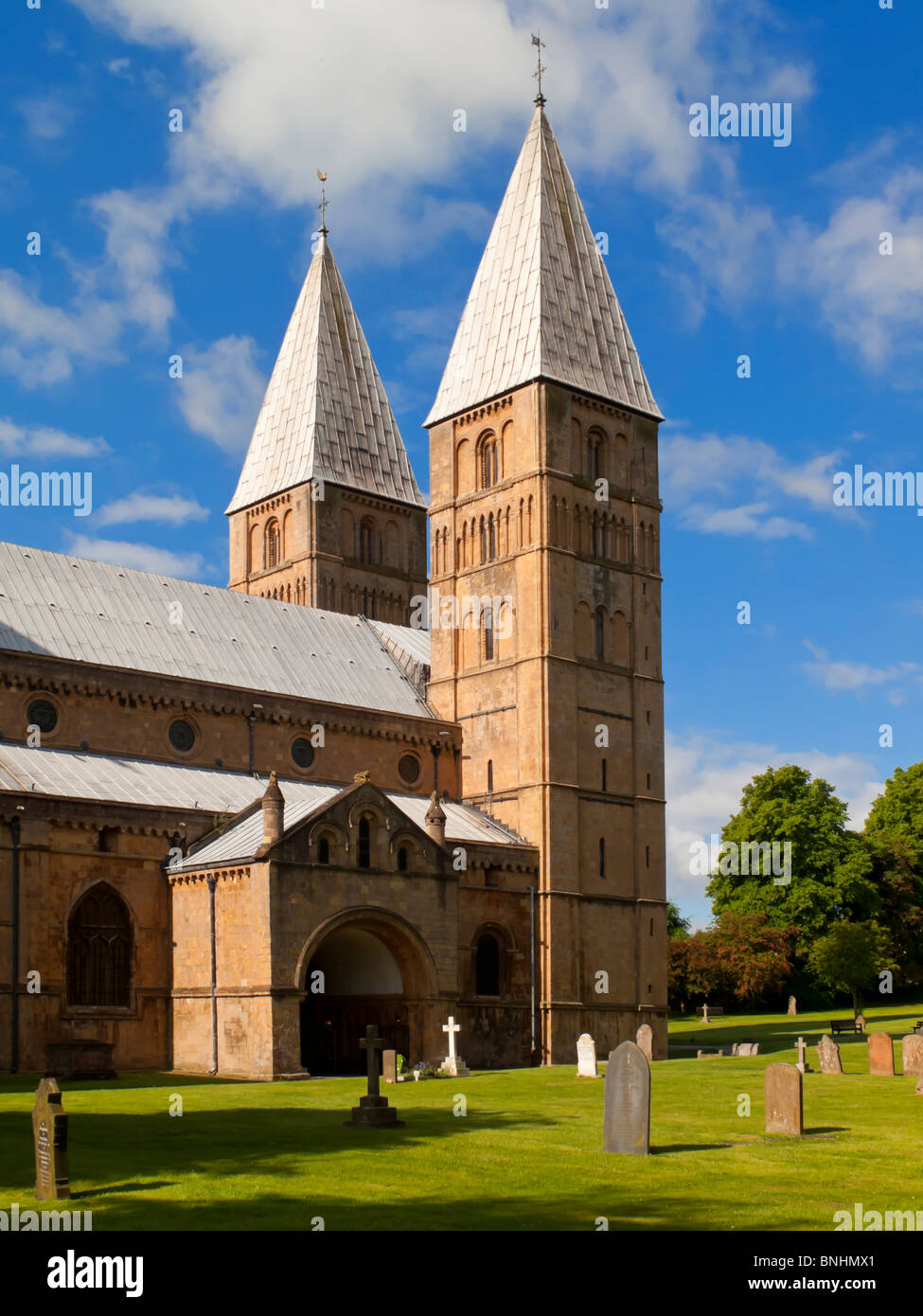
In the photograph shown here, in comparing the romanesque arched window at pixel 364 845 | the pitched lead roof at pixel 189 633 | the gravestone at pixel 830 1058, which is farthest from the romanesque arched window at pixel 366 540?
the gravestone at pixel 830 1058

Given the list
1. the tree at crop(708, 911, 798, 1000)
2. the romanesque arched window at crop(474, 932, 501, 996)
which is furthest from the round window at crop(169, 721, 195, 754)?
the tree at crop(708, 911, 798, 1000)

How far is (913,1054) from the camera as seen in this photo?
117 ft

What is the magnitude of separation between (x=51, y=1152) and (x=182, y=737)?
107ft

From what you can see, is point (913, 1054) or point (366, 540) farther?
point (366, 540)

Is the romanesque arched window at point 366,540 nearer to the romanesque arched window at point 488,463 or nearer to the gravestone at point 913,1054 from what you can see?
the romanesque arched window at point 488,463

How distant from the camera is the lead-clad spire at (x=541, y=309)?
57.1m

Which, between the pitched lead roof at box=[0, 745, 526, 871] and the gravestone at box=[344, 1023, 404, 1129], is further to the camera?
the pitched lead roof at box=[0, 745, 526, 871]

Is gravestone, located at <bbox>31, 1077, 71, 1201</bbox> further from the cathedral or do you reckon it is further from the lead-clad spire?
the lead-clad spire

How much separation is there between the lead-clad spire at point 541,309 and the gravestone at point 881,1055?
27.8m

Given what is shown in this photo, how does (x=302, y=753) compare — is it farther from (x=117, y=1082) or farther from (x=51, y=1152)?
(x=51, y=1152)

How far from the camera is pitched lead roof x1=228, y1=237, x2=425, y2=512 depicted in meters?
70.5

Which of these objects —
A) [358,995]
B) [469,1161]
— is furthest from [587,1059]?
[469,1161]

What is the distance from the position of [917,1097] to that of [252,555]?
155 ft

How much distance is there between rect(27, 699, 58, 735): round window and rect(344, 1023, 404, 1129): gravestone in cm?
2330
